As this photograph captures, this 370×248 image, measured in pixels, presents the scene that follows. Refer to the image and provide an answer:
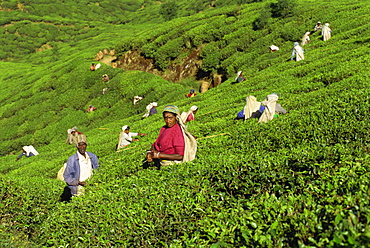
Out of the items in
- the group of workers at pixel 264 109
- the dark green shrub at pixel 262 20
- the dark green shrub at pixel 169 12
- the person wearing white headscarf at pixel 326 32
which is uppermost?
the dark green shrub at pixel 169 12

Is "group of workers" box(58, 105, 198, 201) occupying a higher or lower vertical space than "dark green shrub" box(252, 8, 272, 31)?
lower

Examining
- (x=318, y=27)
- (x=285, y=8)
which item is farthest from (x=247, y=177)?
(x=285, y=8)

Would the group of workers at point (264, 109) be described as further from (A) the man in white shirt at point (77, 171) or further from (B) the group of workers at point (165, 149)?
(A) the man in white shirt at point (77, 171)

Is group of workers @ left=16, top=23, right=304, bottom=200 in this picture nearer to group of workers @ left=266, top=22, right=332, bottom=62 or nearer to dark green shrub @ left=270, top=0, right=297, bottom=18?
group of workers @ left=266, top=22, right=332, bottom=62

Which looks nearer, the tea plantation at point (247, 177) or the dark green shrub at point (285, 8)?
the tea plantation at point (247, 177)

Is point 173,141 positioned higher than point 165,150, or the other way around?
point 173,141

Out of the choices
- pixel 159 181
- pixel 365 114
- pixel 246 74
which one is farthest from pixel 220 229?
pixel 246 74

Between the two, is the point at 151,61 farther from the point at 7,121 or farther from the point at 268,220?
the point at 268,220

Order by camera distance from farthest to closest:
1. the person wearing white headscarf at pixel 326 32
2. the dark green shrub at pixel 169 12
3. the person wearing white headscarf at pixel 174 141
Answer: the dark green shrub at pixel 169 12, the person wearing white headscarf at pixel 326 32, the person wearing white headscarf at pixel 174 141

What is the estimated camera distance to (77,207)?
19.1 feet

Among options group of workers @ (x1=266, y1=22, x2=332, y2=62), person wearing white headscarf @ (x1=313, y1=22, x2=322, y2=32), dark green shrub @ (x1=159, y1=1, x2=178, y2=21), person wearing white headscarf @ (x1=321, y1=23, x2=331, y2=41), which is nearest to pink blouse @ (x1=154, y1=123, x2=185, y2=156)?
group of workers @ (x1=266, y1=22, x2=332, y2=62)

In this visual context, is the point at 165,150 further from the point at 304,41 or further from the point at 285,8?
the point at 285,8

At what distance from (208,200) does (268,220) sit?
1.47 meters

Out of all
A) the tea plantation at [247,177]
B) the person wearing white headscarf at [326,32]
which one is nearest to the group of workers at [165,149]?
the tea plantation at [247,177]
